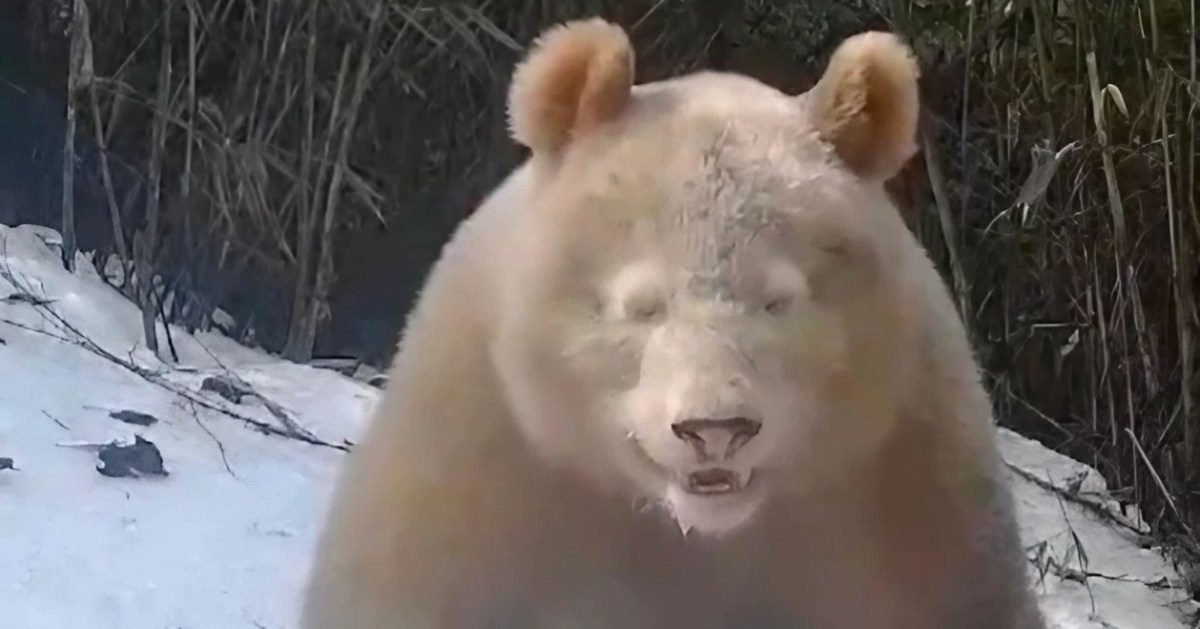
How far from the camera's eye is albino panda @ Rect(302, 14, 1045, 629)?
748mm

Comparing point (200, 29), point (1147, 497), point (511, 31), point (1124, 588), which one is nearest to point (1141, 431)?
point (1147, 497)

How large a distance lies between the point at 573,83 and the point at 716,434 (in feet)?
0.79

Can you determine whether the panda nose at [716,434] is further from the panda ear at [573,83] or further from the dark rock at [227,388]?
Result: the dark rock at [227,388]

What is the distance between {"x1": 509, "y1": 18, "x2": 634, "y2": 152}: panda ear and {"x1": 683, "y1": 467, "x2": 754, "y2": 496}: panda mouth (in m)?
0.22

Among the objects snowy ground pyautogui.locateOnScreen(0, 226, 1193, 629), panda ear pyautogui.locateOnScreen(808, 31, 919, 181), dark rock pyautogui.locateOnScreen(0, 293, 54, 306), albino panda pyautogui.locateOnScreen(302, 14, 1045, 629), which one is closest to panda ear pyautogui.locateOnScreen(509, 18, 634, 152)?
albino panda pyautogui.locateOnScreen(302, 14, 1045, 629)

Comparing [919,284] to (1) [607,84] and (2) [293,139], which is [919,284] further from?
(2) [293,139]

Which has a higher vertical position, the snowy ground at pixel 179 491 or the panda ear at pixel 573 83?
the panda ear at pixel 573 83

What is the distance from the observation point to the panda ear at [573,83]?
2.67ft

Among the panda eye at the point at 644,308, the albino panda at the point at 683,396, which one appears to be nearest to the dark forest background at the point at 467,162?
the albino panda at the point at 683,396

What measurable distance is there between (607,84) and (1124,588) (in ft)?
3.51

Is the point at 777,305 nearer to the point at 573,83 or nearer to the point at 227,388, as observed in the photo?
the point at 573,83

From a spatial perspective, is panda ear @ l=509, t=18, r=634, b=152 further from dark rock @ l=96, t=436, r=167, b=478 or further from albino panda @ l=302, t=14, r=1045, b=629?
dark rock @ l=96, t=436, r=167, b=478

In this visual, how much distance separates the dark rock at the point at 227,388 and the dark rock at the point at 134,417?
2.8 inches

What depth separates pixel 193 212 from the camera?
1.67 meters
